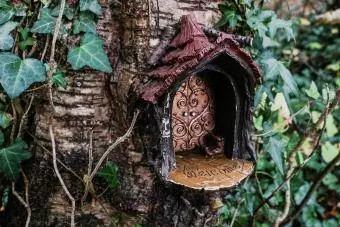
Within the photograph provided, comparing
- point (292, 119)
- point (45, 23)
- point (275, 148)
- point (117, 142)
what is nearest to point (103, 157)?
point (117, 142)

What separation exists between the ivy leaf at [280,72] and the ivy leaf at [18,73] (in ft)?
3.05

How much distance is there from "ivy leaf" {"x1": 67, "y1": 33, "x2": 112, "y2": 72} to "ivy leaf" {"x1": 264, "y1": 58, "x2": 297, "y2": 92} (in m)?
0.72

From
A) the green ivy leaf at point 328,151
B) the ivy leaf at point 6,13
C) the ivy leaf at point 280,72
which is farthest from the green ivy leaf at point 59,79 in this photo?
the green ivy leaf at point 328,151

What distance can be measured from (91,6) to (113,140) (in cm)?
51

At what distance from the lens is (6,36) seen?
→ 1468 millimetres

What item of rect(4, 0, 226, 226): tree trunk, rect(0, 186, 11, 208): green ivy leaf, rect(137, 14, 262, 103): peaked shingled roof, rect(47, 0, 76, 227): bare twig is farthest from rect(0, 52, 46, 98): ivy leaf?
rect(0, 186, 11, 208): green ivy leaf

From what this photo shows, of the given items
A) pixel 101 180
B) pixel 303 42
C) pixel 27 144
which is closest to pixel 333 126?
pixel 303 42

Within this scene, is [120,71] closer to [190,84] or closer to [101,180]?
[190,84]

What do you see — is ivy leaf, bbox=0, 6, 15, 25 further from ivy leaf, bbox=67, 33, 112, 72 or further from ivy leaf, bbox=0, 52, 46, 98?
ivy leaf, bbox=67, 33, 112, 72

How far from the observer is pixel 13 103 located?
1551 millimetres

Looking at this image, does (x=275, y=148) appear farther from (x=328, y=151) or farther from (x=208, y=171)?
(x=328, y=151)

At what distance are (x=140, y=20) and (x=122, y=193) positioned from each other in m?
0.67

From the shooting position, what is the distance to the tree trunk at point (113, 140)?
1485 millimetres

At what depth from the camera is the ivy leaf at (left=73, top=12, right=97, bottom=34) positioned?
147 cm
